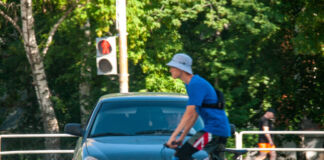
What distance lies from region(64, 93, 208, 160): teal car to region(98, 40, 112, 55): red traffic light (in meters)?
4.32

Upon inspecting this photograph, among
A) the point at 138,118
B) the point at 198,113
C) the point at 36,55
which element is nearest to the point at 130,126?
the point at 138,118

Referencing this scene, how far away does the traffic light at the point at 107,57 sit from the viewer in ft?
39.7

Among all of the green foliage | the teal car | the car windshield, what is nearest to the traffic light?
the teal car

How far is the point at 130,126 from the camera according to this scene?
711 centimetres

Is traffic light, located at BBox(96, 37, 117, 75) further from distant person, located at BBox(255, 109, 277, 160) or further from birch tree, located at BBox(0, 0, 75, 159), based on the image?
birch tree, located at BBox(0, 0, 75, 159)

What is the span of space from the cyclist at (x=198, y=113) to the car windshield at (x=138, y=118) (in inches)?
51.7

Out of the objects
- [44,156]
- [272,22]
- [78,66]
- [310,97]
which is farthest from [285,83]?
[44,156]

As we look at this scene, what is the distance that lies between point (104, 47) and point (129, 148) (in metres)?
6.11

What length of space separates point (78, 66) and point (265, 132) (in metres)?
9.23

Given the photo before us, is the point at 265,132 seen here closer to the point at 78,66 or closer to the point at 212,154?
Answer: the point at 212,154

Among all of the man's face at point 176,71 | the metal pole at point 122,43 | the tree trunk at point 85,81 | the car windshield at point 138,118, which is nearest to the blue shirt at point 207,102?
the man's face at point 176,71

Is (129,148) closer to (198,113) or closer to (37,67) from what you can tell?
(198,113)

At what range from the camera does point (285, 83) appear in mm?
20719

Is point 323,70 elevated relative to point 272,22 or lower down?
lower down
